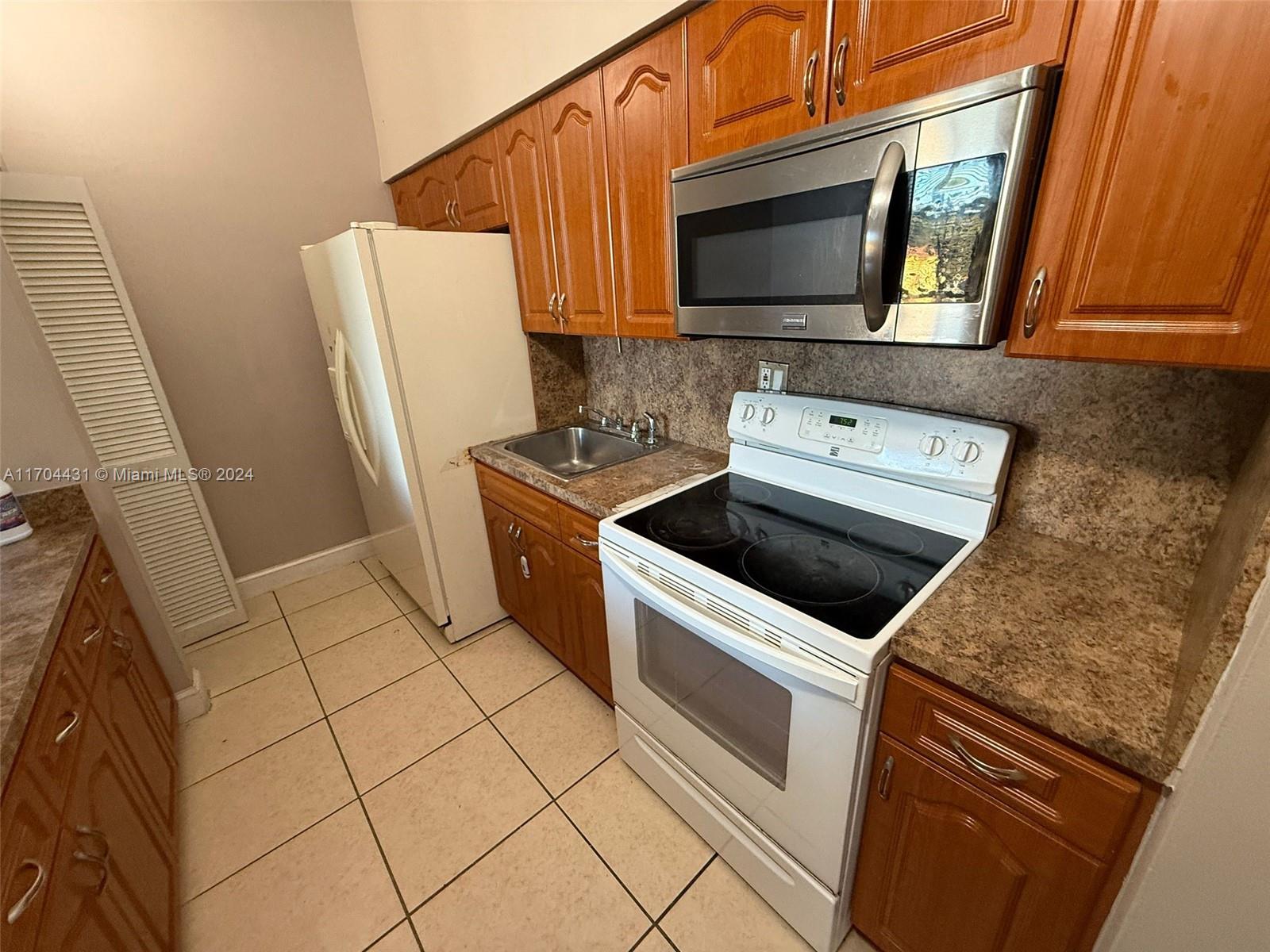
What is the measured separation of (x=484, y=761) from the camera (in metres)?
1.66

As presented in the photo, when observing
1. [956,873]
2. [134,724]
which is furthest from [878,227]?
[134,724]

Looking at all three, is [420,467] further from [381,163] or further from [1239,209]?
[1239,209]

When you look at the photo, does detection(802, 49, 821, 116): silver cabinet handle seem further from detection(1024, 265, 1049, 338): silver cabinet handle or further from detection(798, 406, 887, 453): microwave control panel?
detection(798, 406, 887, 453): microwave control panel

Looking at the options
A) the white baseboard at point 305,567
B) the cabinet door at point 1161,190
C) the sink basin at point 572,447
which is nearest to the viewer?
the cabinet door at point 1161,190

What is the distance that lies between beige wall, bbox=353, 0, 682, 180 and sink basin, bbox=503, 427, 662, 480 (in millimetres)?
1128

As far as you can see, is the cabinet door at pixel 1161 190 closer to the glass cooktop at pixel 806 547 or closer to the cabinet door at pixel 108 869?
the glass cooktop at pixel 806 547

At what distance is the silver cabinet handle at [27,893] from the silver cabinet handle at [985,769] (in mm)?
1295

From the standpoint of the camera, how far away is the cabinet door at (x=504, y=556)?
77.5 inches

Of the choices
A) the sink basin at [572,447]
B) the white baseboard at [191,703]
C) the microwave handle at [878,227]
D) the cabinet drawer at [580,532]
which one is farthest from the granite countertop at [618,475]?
the white baseboard at [191,703]

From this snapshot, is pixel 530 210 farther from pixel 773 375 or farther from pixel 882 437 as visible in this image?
pixel 882 437

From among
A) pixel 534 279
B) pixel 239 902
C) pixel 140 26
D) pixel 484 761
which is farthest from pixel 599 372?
pixel 140 26

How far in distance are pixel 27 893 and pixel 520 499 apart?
4.17ft

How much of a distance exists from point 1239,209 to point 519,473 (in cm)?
162

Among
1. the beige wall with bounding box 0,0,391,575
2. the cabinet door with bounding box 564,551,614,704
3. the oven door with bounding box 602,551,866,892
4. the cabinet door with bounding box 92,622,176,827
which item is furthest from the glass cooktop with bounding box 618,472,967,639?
the beige wall with bounding box 0,0,391,575
